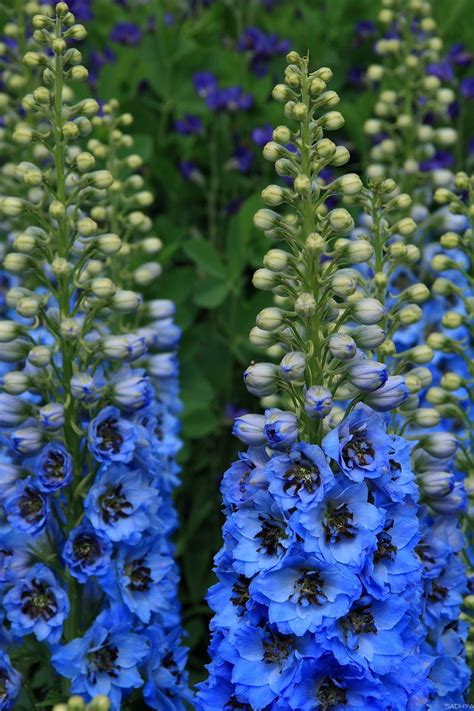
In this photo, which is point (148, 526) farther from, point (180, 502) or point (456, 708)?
point (180, 502)

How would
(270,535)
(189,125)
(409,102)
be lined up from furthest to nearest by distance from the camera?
(189,125), (409,102), (270,535)

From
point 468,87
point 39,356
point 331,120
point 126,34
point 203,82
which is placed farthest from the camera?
point 126,34

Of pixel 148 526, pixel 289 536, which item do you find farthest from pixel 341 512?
pixel 148 526


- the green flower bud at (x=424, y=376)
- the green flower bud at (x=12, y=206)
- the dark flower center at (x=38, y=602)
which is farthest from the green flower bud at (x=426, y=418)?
the green flower bud at (x=12, y=206)

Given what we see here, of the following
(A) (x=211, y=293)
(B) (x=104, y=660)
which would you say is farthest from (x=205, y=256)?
(B) (x=104, y=660)

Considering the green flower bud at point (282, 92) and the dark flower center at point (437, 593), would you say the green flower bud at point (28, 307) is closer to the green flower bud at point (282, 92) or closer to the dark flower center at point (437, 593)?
the green flower bud at point (282, 92)

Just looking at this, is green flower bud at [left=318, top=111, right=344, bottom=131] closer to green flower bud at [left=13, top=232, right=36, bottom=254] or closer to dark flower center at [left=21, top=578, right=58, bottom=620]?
green flower bud at [left=13, top=232, right=36, bottom=254]

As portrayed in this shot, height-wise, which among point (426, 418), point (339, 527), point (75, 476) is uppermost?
point (426, 418)

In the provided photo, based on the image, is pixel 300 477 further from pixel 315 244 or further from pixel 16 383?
pixel 16 383
